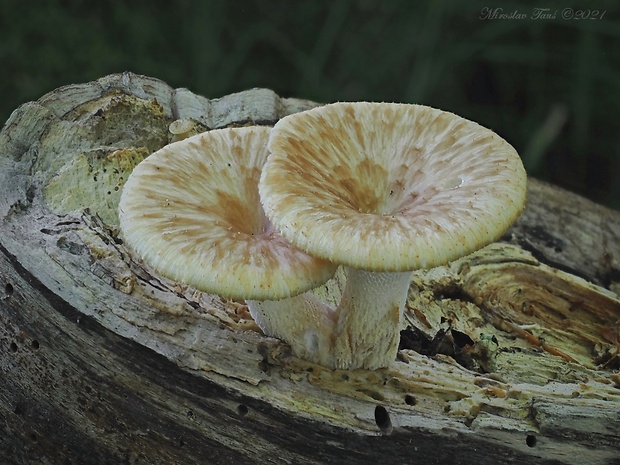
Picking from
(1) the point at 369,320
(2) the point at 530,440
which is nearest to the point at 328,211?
(1) the point at 369,320

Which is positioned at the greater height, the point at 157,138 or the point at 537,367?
the point at 157,138

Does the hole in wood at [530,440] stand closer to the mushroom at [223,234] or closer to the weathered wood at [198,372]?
the weathered wood at [198,372]

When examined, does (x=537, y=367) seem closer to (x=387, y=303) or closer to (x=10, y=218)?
(x=387, y=303)

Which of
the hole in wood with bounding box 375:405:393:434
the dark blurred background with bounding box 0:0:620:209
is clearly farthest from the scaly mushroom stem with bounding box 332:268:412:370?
the dark blurred background with bounding box 0:0:620:209

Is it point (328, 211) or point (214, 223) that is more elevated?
point (328, 211)

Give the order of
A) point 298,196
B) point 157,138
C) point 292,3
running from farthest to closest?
point 292,3, point 157,138, point 298,196

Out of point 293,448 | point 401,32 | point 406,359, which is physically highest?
point 401,32

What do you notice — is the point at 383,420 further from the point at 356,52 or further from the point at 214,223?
the point at 356,52

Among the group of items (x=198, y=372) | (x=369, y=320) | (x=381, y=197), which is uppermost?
(x=381, y=197)

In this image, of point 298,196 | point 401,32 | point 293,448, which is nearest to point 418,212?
point 298,196
